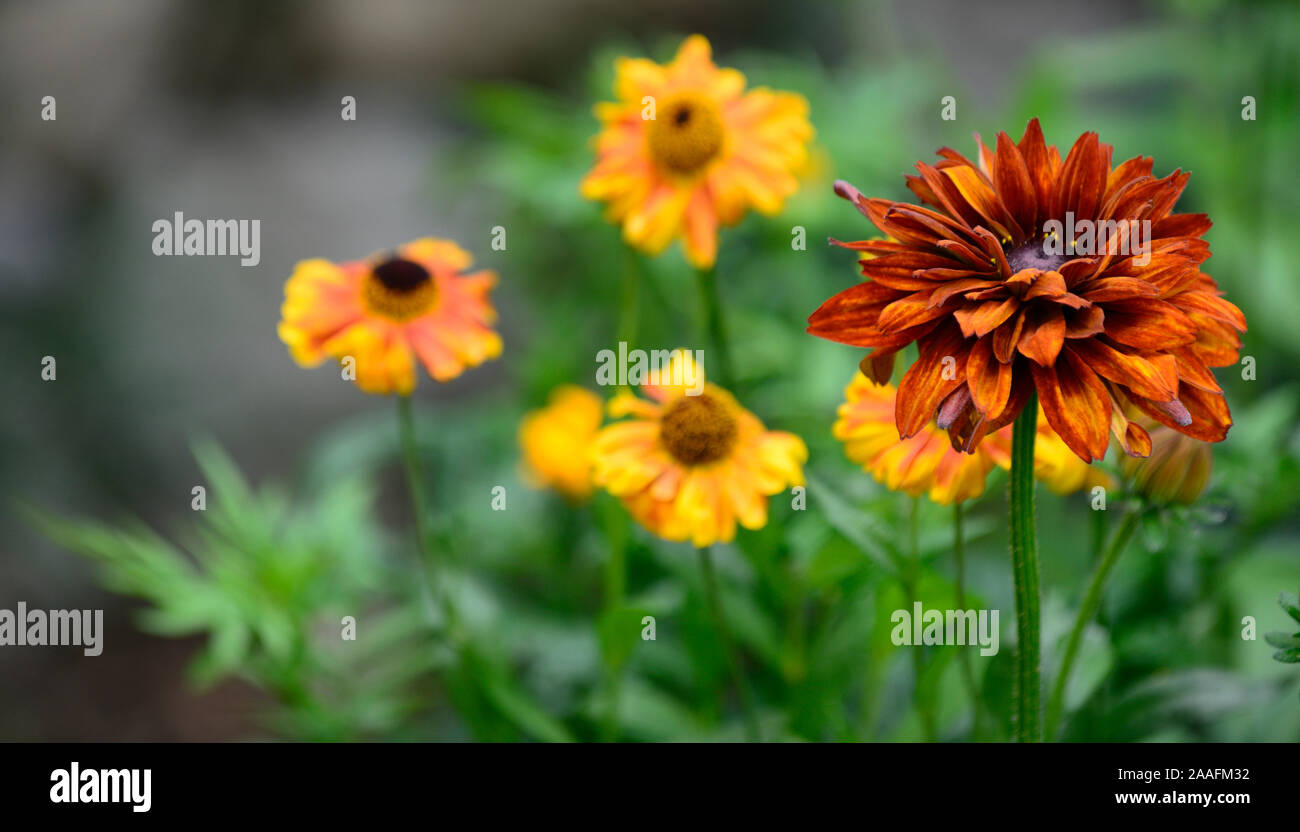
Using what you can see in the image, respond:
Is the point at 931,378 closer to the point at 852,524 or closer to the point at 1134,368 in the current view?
the point at 1134,368

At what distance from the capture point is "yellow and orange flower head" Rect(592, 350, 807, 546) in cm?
70

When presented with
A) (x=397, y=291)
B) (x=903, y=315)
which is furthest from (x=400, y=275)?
(x=903, y=315)

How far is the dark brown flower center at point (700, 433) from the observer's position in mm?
732

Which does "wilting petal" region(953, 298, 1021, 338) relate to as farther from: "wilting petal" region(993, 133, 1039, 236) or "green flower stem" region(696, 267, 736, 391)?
"green flower stem" region(696, 267, 736, 391)

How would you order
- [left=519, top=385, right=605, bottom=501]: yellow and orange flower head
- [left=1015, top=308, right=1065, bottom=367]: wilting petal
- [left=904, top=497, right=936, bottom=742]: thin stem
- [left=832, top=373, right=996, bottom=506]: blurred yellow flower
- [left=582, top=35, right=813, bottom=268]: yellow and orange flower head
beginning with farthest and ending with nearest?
[left=519, top=385, right=605, bottom=501]: yellow and orange flower head < [left=582, top=35, right=813, bottom=268]: yellow and orange flower head < [left=904, top=497, right=936, bottom=742]: thin stem < [left=832, top=373, right=996, bottom=506]: blurred yellow flower < [left=1015, top=308, right=1065, bottom=367]: wilting petal

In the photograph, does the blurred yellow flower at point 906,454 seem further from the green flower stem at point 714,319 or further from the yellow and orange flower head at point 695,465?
the green flower stem at point 714,319

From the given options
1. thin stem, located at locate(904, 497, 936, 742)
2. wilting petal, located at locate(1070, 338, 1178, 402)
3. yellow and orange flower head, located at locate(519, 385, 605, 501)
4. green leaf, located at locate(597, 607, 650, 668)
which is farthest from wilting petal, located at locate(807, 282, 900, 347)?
yellow and orange flower head, located at locate(519, 385, 605, 501)

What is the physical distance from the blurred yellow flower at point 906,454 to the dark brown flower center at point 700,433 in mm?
99

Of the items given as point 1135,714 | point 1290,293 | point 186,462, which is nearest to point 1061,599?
point 1135,714

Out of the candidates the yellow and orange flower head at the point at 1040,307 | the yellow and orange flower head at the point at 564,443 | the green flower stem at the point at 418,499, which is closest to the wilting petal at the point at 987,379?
the yellow and orange flower head at the point at 1040,307

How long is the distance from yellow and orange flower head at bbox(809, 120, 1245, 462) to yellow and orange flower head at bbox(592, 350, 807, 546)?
179 mm

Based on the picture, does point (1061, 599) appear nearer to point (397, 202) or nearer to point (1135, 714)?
point (1135, 714)

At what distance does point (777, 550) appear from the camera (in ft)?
2.80

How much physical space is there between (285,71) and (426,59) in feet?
1.09
